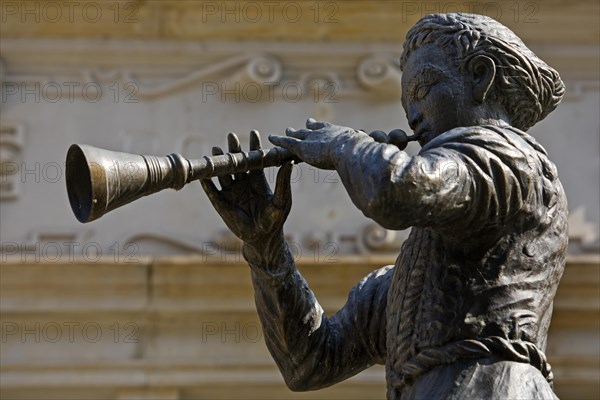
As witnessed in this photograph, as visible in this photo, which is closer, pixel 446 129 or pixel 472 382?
pixel 472 382

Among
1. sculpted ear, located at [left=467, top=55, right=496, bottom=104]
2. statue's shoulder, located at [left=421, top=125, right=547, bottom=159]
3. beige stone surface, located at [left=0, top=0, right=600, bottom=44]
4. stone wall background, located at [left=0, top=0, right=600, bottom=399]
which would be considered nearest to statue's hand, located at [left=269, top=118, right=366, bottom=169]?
statue's shoulder, located at [left=421, top=125, right=547, bottom=159]

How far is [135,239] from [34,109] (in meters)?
0.76

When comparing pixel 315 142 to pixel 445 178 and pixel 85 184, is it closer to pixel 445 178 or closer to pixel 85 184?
pixel 445 178

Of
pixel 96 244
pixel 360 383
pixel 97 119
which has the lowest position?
pixel 360 383

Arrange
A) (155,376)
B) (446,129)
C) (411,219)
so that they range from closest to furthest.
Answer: (411,219) < (446,129) < (155,376)

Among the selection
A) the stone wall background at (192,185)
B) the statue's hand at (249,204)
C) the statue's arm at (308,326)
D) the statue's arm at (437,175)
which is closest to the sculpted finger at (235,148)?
the statue's hand at (249,204)

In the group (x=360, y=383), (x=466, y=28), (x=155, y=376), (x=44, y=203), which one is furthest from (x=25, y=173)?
(x=466, y=28)

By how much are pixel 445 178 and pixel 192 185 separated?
518 centimetres

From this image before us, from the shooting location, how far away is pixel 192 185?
8125 millimetres

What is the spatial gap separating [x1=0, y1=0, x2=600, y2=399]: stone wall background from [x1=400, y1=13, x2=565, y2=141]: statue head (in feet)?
14.3

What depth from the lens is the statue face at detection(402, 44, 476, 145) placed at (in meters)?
3.27

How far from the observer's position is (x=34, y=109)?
830 cm

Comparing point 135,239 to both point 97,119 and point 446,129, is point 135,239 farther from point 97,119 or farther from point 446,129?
point 446,129

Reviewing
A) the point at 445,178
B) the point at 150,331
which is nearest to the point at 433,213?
the point at 445,178
